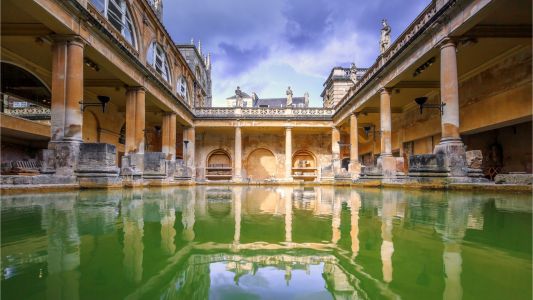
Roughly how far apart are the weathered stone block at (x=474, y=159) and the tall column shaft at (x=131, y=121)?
1193 cm

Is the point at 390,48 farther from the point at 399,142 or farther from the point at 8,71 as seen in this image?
the point at 8,71

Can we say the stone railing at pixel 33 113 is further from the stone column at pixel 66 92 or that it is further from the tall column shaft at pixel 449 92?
the tall column shaft at pixel 449 92

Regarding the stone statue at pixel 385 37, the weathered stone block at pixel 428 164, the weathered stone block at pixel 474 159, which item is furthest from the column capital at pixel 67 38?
the stone statue at pixel 385 37

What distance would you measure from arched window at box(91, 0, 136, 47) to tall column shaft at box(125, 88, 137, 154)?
7.76 feet

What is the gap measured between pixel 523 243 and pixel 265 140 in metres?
25.3

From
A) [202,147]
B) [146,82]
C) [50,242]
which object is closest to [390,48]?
[146,82]

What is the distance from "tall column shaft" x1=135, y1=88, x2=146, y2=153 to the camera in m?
12.7

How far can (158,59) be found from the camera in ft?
54.0

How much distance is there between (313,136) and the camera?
27250mm

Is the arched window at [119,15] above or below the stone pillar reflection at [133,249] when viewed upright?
above

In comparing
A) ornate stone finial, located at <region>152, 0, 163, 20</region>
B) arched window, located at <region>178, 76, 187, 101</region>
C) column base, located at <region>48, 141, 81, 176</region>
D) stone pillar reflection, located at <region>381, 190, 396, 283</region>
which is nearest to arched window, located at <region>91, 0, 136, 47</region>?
ornate stone finial, located at <region>152, 0, 163, 20</region>

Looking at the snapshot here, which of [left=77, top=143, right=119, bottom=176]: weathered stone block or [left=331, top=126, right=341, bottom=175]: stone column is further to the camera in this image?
[left=331, top=126, right=341, bottom=175]: stone column

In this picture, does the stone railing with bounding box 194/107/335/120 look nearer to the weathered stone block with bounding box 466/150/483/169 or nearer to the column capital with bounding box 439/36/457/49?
the column capital with bounding box 439/36/457/49

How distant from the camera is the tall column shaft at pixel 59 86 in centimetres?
776
